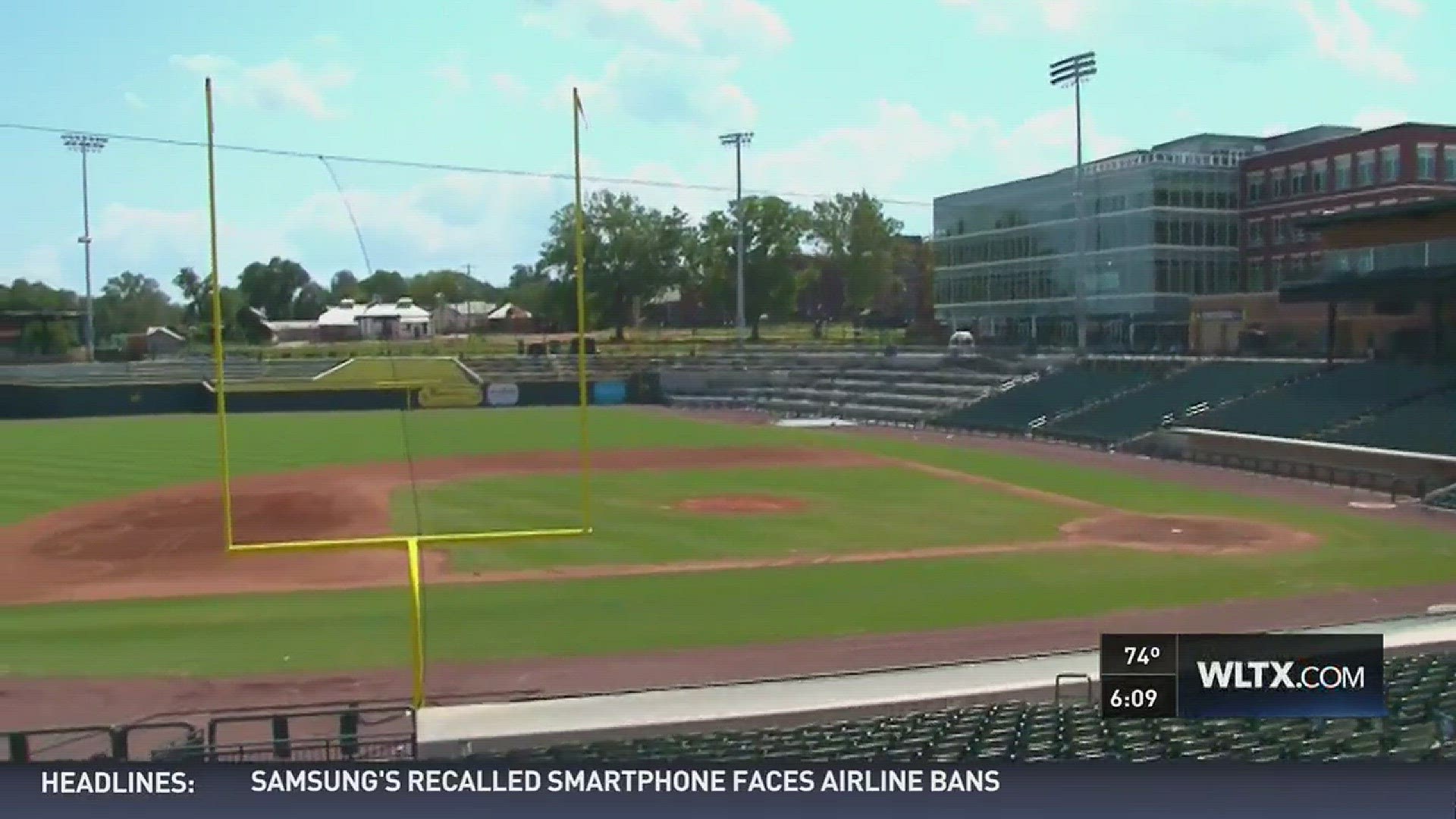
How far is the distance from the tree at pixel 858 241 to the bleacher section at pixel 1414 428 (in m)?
73.3

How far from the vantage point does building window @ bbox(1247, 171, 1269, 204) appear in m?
66.4

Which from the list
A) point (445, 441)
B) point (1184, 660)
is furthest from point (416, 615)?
point (445, 441)

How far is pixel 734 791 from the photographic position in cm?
805

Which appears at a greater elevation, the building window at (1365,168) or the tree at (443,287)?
the building window at (1365,168)

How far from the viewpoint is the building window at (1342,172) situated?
198 ft

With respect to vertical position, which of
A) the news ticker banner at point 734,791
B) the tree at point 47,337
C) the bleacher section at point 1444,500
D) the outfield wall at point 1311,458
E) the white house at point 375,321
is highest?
the tree at point 47,337

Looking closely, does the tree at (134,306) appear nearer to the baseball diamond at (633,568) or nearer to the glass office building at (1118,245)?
the baseball diamond at (633,568)

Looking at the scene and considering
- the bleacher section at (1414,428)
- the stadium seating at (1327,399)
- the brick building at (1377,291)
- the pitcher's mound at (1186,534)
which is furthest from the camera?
the stadium seating at (1327,399)

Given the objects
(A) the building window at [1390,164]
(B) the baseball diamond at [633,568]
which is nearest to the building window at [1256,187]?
(A) the building window at [1390,164]

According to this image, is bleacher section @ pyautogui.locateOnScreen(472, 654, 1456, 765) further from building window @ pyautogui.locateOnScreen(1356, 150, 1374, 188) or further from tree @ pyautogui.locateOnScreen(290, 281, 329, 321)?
building window @ pyautogui.locateOnScreen(1356, 150, 1374, 188)

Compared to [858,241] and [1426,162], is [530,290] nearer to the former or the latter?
[1426,162]

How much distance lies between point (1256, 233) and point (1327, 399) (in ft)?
94.5

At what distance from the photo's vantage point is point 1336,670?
9859 mm

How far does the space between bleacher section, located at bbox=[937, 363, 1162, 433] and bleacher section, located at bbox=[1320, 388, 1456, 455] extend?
1340cm
